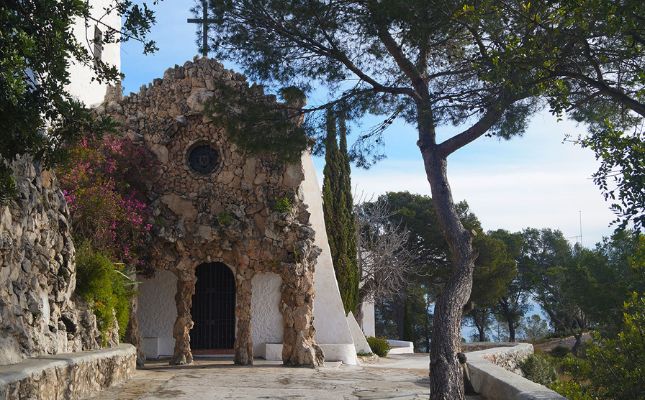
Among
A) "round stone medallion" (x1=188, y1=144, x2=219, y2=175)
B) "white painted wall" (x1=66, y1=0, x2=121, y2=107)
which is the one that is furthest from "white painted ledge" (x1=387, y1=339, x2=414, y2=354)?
"white painted wall" (x1=66, y1=0, x2=121, y2=107)

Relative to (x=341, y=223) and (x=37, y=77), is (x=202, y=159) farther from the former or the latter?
(x=37, y=77)

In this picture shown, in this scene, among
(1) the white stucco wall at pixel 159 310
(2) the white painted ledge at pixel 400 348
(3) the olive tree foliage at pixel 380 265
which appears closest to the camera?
(1) the white stucco wall at pixel 159 310

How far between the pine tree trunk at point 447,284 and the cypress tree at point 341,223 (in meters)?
11.8

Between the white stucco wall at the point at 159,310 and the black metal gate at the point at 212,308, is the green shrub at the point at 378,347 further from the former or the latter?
the white stucco wall at the point at 159,310

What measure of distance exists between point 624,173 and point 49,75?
221 inches

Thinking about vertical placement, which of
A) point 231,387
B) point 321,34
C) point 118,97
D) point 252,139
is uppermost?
point 118,97

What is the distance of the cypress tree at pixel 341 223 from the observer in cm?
2183

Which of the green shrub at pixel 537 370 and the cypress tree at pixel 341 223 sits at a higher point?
the cypress tree at pixel 341 223

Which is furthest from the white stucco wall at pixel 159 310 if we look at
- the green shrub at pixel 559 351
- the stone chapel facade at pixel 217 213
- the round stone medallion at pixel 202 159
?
the green shrub at pixel 559 351

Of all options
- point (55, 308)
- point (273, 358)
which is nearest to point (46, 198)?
point (55, 308)

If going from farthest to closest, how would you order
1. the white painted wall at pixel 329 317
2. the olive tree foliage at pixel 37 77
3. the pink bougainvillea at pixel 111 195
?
the white painted wall at pixel 329 317 → the pink bougainvillea at pixel 111 195 → the olive tree foliage at pixel 37 77

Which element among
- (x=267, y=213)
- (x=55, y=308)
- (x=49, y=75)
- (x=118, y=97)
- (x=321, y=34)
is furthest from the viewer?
(x=118, y=97)

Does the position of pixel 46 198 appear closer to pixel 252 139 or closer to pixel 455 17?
pixel 252 139

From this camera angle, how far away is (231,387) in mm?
10977
